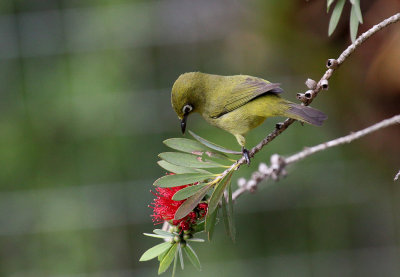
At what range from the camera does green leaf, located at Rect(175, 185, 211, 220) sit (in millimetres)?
1191

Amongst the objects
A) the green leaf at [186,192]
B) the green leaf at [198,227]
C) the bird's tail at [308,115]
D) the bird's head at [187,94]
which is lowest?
the green leaf at [198,227]

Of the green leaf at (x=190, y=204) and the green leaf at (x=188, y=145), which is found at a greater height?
the green leaf at (x=188, y=145)

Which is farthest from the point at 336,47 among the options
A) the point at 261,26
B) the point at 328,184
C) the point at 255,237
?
the point at 255,237

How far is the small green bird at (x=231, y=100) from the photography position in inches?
73.9

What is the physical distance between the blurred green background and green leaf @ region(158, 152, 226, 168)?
2281 millimetres

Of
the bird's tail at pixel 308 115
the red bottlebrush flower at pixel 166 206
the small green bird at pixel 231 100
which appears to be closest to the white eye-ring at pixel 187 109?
the small green bird at pixel 231 100

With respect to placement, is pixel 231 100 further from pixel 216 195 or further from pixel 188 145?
pixel 216 195

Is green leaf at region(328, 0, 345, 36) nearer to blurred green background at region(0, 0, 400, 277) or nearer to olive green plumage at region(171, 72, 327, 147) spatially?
olive green plumage at region(171, 72, 327, 147)

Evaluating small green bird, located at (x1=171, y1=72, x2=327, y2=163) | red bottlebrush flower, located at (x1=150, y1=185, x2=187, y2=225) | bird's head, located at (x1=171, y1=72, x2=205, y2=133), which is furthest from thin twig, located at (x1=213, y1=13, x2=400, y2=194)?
bird's head, located at (x1=171, y1=72, x2=205, y2=133)

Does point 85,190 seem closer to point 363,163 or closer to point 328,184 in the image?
point 328,184

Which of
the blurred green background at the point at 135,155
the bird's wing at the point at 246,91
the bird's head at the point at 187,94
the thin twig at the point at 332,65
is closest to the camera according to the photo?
the thin twig at the point at 332,65

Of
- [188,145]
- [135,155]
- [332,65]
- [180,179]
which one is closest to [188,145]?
[188,145]

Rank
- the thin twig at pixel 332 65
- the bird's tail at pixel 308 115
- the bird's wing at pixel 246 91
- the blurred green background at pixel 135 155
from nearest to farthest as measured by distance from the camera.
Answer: the thin twig at pixel 332 65
the bird's tail at pixel 308 115
the bird's wing at pixel 246 91
the blurred green background at pixel 135 155

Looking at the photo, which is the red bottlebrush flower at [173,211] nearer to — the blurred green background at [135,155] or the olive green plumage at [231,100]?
the olive green plumage at [231,100]
